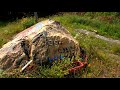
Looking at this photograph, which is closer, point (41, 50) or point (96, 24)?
point (41, 50)

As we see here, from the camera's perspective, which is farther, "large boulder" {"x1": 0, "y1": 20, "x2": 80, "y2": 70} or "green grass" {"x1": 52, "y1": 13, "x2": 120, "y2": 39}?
"green grass" {"x1": 52, "y1": 13, "x2": 120, "y2": 39}

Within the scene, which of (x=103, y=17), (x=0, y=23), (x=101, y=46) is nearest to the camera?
(x=101, y=46)

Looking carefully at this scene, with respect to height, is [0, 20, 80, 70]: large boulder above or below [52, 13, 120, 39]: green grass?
above

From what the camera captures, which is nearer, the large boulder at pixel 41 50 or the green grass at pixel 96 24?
the large boulder at pixel 41 50

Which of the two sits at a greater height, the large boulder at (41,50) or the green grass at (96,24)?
the large boulder at (41,50)

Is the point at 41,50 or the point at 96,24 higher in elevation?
the point at 41,50

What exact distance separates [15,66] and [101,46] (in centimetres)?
292

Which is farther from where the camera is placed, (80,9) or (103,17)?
(103,17)
